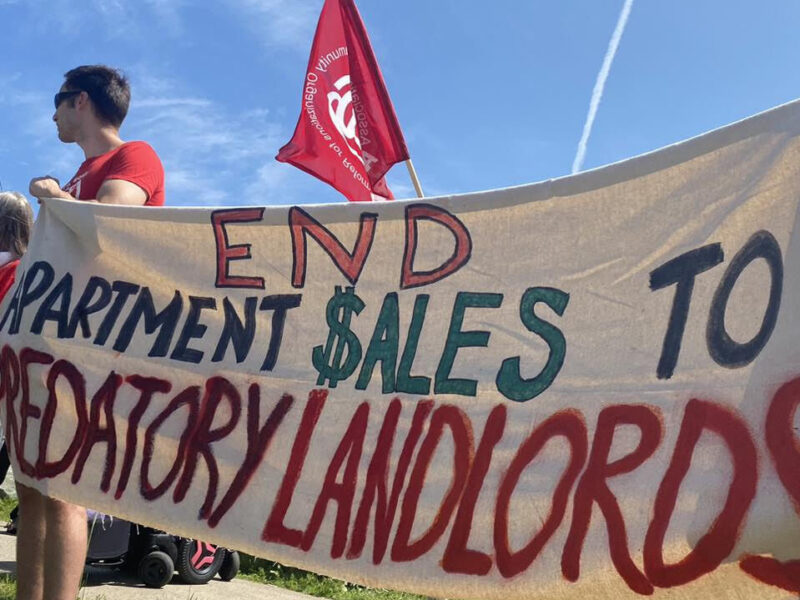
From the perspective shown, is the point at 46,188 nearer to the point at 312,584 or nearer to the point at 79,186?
the point at 79,186

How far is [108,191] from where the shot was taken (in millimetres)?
2965

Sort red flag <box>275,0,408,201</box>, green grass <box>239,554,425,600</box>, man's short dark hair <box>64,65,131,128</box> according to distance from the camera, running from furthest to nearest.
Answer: red flag <box>275,0,408,201</box> < green grass <box>239,554,425,600</box> < man's short dark hair <box>64,65,131,128</box>

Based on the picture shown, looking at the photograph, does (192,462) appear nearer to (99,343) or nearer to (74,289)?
(99,343)

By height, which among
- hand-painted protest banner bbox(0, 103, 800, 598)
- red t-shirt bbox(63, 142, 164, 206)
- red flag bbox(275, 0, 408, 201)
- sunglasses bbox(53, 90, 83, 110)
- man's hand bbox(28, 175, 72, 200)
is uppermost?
red flag bbox(275, 0, 408, 201)

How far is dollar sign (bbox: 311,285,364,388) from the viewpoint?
2619 mm

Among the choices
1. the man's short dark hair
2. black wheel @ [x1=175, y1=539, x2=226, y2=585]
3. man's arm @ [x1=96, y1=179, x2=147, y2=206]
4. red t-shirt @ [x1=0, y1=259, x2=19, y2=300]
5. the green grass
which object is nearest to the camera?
man's arm @ [x1=96, y1=179, x2=147, y2=206]

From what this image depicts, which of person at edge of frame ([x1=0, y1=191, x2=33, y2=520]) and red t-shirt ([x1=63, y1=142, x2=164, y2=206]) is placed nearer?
red t-shirt ([x1=63, y1=142, x2=164, y2=206])

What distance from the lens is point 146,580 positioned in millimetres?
4809

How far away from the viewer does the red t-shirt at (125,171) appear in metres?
3.00

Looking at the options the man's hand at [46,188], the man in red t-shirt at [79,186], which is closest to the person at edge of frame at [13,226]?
the man in red t-shirt at [79,186]

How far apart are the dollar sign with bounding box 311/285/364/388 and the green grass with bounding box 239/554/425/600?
3242 mm

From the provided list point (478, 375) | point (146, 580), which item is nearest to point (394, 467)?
point (478, 375)

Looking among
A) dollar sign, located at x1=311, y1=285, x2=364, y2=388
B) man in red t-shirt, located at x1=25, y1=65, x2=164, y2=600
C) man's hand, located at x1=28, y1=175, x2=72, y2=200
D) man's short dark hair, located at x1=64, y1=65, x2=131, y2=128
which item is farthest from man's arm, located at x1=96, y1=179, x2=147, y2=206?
dollar sign, located at x1=311, y1=285, x2=364, y2=388

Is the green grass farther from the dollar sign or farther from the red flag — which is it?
the dollar sign
